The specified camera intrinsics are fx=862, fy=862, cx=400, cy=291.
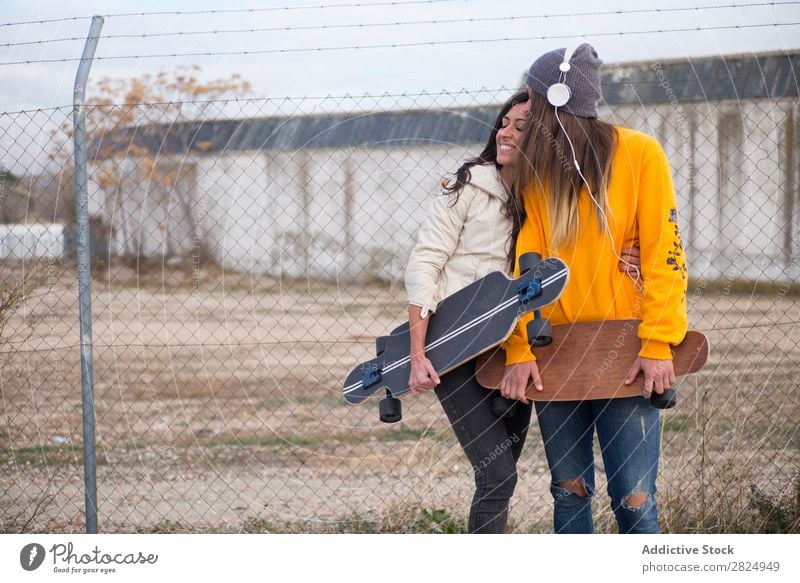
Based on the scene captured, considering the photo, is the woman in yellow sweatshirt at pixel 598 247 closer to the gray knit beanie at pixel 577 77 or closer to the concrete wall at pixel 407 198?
the gray knit beanie at pixel 577 77

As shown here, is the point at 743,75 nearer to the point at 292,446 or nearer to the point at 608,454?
the point at 608,454

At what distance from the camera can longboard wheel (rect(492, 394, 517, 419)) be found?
8.88 ft

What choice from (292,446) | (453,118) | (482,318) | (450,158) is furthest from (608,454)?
(450,158)

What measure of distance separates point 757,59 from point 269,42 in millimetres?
2089

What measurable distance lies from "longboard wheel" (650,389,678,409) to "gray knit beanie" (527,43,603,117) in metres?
0.87

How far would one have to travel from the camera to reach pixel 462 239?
2717mm

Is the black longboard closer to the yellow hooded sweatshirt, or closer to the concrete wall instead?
the yellow hooded sweatshirt

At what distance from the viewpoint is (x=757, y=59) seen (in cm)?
373

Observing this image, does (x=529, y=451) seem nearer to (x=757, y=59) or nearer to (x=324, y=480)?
(x=324, y=480)

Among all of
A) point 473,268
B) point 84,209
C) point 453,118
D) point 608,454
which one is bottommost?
point 608,454

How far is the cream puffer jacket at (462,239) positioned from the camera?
105 inches

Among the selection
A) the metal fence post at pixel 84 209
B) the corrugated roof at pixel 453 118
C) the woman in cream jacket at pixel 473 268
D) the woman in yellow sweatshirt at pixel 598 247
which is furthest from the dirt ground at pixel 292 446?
the woman in cream jacket at pixel 473 268

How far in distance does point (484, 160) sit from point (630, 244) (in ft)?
1.76

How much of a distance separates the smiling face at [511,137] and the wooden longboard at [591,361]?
1.84ft
